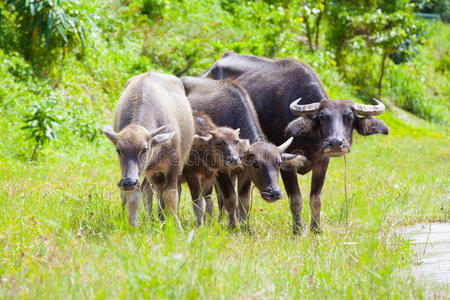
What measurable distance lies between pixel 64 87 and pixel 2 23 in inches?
81.9

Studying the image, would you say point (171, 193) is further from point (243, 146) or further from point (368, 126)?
point (368, 126)

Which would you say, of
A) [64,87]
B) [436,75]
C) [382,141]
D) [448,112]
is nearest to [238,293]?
[64,87]

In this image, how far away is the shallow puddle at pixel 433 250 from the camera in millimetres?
4180

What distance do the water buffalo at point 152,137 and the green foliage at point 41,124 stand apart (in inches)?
144

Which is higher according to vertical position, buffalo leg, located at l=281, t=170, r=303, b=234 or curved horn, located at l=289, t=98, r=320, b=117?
curved horn, located at l=289, t=98, r=320, b=117

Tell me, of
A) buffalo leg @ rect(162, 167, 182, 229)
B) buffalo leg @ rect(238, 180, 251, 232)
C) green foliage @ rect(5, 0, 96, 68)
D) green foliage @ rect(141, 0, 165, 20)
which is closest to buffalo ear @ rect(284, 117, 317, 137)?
buffalo leg @ rect(238, 180, 251, 232)

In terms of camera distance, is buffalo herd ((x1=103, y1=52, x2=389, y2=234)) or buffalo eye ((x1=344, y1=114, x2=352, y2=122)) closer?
buffalo herd ((x1=103, y1=52, x2=389, y2=234))

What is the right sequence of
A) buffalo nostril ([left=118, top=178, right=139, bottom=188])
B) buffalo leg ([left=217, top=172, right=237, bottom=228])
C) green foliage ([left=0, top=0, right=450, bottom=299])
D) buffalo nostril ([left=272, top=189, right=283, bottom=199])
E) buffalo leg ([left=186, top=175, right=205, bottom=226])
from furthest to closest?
buffalo leg ([left=217, top=172, right=237, bottom=228]) → buffalo leg ([left=186, top=175, right=205, bottom=226]) → buffalo nostril ([left=272, top=189, right=283, bottom=199]) → buffalo nostril ([left=118, top=178, right=139, bottom=188]) → green foliage ([left=0, top=0, right=450, bottom=299])

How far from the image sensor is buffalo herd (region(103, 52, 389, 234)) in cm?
577

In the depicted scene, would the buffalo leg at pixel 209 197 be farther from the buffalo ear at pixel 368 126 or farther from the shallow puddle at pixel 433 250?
the shallow puddle at pixel 433 250

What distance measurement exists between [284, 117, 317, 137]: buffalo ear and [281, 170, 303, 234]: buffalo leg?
0.50m

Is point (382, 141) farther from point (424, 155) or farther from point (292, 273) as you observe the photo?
point (292, 273)

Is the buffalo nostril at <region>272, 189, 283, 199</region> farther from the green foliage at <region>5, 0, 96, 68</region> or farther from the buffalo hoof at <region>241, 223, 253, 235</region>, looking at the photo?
the green foliage at <region>5, 0, 96, 68</region>

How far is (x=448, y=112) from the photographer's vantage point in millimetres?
22750
